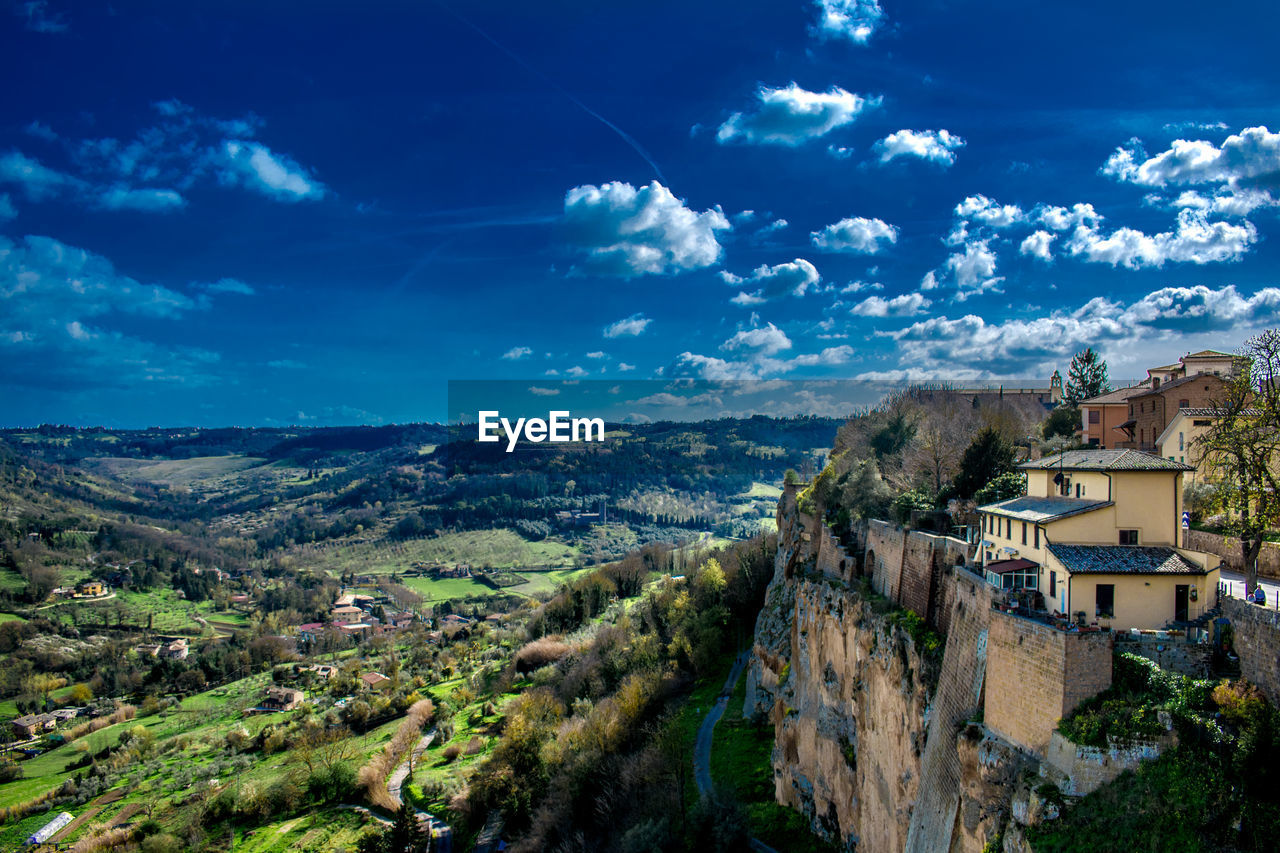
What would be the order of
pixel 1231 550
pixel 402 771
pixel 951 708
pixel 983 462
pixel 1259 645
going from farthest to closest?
pixel 402 771, pixel 983 462, pixel 1231 550, pixel 951 708, pixel 1259 645

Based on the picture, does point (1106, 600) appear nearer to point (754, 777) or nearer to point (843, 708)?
point (843, 708)

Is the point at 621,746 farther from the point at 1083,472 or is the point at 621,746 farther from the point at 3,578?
the point at 3,578

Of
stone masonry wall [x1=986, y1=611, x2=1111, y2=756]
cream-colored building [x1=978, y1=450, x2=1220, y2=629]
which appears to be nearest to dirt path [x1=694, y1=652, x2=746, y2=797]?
cream-colored building [x1=978, y1=450, x2=1220, y2=629]

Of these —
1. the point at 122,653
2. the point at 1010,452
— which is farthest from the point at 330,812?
the point at 122,653

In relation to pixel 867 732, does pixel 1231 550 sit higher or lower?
higher

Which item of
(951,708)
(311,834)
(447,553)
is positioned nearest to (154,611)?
(447,553)

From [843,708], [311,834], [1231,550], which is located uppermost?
[1231,550]
